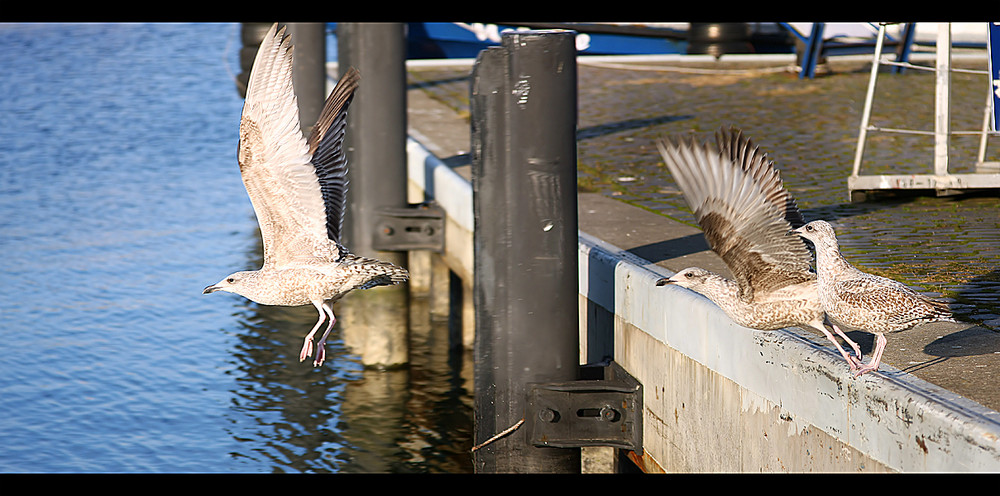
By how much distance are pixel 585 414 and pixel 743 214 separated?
1.33 metres

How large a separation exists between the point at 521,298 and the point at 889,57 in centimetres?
1248

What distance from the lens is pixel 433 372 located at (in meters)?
10.1

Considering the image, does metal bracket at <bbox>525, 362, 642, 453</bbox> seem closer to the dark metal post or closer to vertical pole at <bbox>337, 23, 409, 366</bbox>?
the dark metal post

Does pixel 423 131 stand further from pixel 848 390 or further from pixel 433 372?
pixel 848 390

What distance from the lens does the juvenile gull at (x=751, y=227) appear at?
5023mm

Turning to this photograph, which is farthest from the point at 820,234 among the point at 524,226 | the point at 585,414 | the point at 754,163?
the point at 585,414

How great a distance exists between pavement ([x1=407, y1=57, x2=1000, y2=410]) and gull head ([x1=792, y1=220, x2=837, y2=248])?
1.68 feet

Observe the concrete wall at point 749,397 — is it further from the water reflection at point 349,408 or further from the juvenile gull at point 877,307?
the water reflection at point 349,408

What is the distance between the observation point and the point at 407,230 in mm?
9555

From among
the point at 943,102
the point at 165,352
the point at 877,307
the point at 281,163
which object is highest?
the point at 943,102

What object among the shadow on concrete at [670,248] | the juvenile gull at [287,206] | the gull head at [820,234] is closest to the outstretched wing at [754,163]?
the gull head at [820,234]

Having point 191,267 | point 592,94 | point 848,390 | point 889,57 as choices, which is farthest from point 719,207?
point 889,57

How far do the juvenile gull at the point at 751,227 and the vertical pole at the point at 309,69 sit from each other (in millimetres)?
6408

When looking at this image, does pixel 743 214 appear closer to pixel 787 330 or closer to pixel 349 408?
pixel 787 330
